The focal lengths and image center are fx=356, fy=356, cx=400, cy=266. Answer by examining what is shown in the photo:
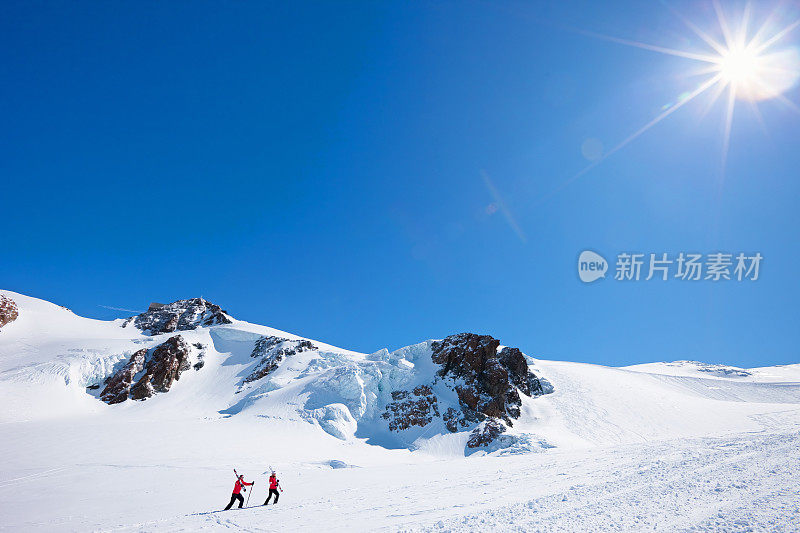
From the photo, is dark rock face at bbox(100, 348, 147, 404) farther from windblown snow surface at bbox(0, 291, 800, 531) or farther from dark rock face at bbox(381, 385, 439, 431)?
dark rock face at bbox(381, 385, 439, 431)

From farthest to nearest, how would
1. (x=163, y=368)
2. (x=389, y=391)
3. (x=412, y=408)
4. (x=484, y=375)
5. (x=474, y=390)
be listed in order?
1. (x=163, y=368)
2. (x=484, y=375)
3. (x=389, y=391)
4. (x=474, y=390)
5. (x=412, y=408)

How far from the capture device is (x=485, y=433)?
137 feet

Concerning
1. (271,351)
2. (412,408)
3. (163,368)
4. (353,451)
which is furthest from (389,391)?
(163,368)

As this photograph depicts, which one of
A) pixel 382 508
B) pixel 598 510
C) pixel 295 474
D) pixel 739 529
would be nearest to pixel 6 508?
pixel 295 474

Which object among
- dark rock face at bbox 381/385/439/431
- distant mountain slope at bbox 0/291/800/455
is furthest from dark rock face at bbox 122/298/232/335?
dark rock face at bbox 381/385/439/431

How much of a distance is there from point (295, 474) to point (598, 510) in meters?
20.7

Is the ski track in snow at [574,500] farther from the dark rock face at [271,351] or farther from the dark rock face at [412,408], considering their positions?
the dark rock face at [271,351]

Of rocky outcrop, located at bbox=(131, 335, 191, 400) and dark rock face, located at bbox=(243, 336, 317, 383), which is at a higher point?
dark rock face, located at bbox=(243, 336, 317, 383)

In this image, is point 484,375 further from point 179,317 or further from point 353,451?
point 179,317

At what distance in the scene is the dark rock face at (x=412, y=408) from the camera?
46625 mm

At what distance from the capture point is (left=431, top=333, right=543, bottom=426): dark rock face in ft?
160

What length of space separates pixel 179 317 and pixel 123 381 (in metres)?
39.8

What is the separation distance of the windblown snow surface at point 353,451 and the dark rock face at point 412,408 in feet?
6.83

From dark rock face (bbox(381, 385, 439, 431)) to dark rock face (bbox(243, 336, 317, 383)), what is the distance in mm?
25935
